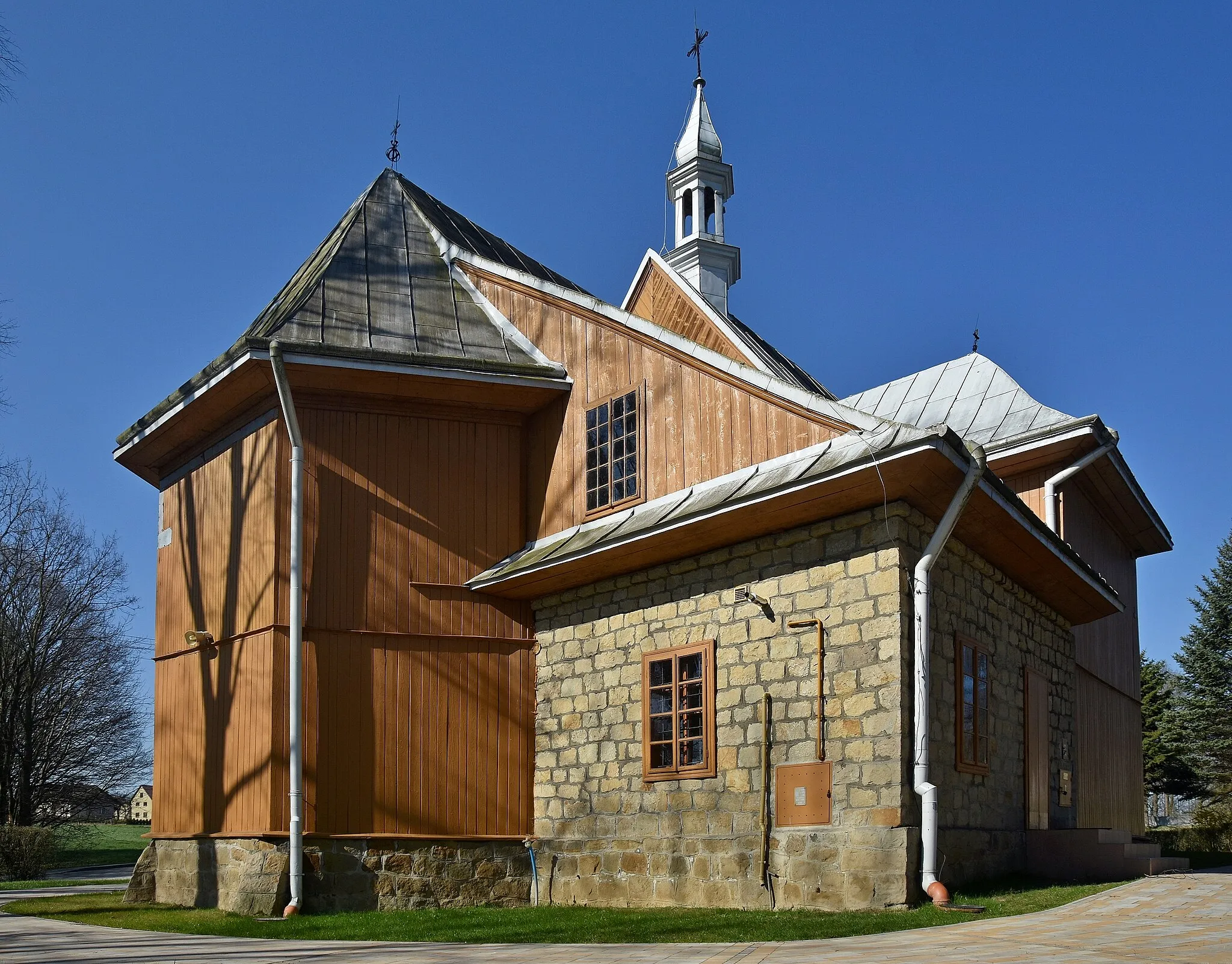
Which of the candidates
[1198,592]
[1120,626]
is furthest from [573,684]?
[1198,592]

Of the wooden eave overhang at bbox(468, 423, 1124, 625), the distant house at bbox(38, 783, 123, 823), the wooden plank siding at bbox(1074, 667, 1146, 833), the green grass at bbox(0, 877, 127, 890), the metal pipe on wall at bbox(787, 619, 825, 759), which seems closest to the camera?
the wooden eave overhang at bbox(468, 423, 1124, 625)

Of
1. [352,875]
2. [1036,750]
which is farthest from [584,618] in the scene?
[1036,750]

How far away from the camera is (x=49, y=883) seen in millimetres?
20484

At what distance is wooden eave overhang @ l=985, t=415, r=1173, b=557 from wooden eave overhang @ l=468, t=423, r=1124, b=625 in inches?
68.3

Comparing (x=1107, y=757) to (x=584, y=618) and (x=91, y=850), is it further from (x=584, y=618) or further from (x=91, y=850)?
(x=91, y=850)

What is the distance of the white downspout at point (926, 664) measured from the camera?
1086cm

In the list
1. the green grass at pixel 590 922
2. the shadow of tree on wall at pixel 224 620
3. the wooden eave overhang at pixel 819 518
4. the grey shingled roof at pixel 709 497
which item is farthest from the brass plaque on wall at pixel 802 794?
the shadow of tree on wall at pixel 224 620

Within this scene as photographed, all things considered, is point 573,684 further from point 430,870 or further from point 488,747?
point 430,870

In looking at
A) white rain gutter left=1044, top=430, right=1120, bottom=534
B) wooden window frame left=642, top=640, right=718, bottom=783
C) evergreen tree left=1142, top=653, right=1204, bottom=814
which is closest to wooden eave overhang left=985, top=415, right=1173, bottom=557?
white rain gutter left=1044, top=430, right=1120, bottom=534

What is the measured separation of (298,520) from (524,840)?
4320mm

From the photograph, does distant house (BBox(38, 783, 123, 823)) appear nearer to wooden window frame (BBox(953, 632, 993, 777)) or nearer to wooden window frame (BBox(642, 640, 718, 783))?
wooden window frame (BBox(642, 640, 718, 783))

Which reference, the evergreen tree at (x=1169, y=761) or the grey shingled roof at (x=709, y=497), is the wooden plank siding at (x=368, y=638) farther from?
the evergreen tree at (x=1169, y=761)

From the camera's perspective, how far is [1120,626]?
19.7 meters

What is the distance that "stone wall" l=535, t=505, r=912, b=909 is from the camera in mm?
11188
